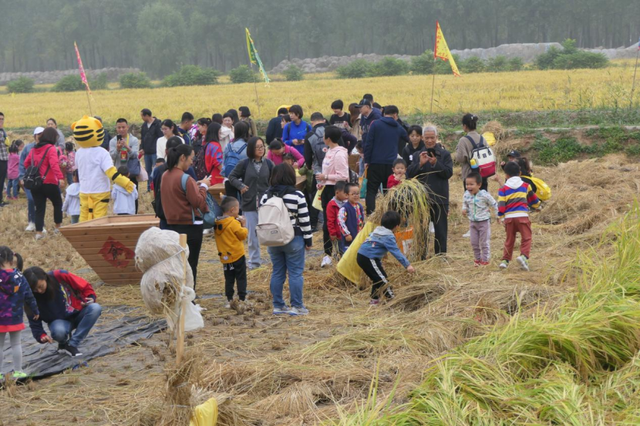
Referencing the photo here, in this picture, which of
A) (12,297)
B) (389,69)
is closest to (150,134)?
(12,297)

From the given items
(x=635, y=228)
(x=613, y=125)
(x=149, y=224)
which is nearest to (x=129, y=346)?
(x=149, y=224)

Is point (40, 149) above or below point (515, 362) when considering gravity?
above

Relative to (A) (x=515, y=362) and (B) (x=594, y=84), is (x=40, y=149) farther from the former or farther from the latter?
(B) (x=594, y=84)

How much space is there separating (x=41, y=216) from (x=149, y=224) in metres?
4.29

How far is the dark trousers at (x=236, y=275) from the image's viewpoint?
26.9ft

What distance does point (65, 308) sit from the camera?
6793 mm

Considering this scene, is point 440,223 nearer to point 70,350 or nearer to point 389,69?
point 70,350

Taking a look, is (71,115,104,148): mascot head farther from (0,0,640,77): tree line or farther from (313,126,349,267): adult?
(0,0,640,77): tree line

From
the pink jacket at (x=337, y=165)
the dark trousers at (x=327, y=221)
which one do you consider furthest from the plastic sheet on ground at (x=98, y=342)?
the pink jacket at (x=337, y=165)

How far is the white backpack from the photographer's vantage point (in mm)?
7492

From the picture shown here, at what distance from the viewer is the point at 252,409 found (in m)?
5.07

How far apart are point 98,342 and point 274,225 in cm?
202

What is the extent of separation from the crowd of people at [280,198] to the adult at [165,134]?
0.03 meters

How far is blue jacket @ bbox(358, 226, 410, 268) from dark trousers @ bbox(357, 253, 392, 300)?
51 millimetres
